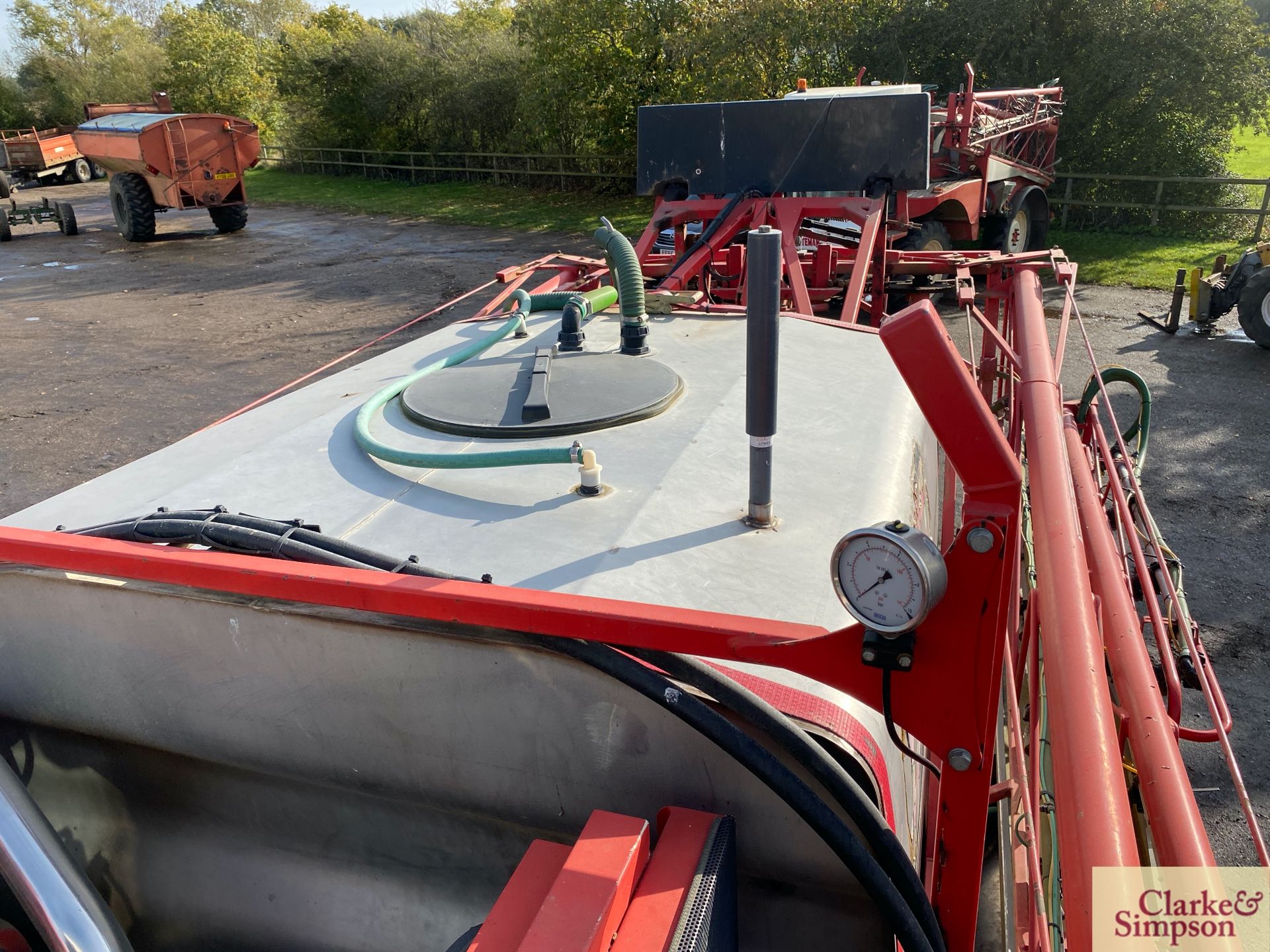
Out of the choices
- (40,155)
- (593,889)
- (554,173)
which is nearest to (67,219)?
(40,155)

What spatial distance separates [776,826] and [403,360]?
251cm

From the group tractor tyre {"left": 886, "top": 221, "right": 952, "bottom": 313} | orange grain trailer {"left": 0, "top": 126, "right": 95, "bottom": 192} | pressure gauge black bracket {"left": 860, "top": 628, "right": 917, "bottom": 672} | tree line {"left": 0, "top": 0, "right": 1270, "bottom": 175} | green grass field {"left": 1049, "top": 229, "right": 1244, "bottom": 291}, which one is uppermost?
tree line {"left": 0, "top": 0, "right": 1270, "bottom": 175}

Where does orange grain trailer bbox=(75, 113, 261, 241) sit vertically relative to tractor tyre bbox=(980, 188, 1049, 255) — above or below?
above

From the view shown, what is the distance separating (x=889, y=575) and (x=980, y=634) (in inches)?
8.1

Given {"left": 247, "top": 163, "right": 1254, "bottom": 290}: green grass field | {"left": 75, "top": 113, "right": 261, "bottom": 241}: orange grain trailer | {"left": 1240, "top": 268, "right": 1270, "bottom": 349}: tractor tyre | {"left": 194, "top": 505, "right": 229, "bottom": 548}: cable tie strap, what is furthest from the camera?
{"left": 75, "top": 113, "right": 261, "bottom": 241}: orange grain trailer

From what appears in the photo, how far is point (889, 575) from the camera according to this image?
139cm

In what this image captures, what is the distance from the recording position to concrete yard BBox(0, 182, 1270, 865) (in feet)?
14.7

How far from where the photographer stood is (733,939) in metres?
1.69

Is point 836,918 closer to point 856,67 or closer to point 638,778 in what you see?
point 638,778

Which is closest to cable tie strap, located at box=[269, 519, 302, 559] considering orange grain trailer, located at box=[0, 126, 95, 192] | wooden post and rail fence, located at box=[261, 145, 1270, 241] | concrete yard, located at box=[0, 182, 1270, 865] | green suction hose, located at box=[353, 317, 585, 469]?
green suction hose, located at box=[353, 317, 585, 469]

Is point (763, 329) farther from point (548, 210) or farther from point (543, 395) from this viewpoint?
point (548, 210)

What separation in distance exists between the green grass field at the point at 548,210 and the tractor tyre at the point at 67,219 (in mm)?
5095

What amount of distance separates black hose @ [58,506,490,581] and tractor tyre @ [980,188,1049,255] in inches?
414

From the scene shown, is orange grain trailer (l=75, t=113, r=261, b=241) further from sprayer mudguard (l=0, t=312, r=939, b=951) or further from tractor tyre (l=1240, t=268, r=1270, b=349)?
sprayer mudguard (l=0, t=312, r=939, b=951)
